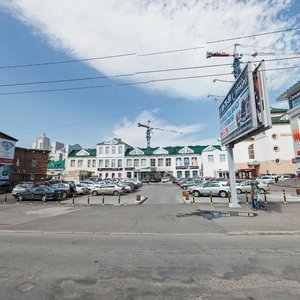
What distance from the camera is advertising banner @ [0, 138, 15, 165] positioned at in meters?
37.1

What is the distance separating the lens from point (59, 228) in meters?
10.3

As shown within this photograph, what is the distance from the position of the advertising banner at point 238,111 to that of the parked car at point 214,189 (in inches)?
339

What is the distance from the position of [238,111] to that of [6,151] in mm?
39087

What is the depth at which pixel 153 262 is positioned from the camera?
5695mm

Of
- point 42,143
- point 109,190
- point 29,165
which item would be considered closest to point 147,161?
point 29,165

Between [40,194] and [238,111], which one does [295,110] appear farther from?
[40,194]

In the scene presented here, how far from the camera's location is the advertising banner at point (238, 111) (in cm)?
1180

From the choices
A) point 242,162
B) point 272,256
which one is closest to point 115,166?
point 242,162

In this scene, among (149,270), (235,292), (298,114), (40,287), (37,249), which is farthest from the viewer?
(298,114)

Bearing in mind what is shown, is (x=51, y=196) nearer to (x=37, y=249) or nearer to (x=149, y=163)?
(x=37, y=249)

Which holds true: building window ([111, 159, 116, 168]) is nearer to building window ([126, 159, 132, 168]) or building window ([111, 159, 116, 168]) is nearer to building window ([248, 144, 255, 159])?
building window ([126, 159, 132, 168])

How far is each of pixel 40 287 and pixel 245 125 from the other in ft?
38.9

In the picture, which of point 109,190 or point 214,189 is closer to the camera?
point 214,189

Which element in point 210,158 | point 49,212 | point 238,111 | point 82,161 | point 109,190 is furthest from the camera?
point 82,161
